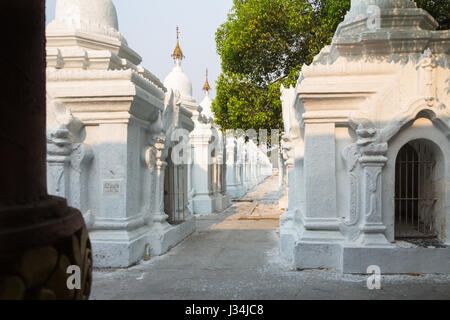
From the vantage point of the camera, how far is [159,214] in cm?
756

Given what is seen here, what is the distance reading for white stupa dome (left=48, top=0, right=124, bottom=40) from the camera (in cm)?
797

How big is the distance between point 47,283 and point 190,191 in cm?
1341

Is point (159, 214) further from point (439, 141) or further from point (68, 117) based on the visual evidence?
point (439, 141)

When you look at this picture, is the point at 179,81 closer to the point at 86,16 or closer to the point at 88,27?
the point at 86,16

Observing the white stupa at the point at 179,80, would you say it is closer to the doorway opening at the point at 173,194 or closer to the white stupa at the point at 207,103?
the white stupa at the point at 207,103

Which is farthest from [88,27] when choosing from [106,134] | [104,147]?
[104,147]

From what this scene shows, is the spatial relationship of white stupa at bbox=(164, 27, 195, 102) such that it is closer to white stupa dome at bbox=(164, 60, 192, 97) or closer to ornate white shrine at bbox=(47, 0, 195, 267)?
white stupa dome at bbox=(164, 60, 192, 97)

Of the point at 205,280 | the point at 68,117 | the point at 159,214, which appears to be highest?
the point at 68,117

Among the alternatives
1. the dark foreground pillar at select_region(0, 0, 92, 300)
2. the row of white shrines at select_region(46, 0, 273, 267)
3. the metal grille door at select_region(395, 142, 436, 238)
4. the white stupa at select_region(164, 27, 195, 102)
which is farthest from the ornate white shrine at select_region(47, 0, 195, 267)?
the white stupa at select_region(164, 27, 195, 102)

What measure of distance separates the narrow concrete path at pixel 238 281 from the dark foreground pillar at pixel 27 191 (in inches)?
157

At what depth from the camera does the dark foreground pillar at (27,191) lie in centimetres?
108

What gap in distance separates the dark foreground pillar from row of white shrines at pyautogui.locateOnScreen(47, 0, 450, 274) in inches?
204

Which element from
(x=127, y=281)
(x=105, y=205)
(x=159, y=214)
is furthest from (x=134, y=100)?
(x=127, y=281)

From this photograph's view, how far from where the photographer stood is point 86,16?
8.14 meters
